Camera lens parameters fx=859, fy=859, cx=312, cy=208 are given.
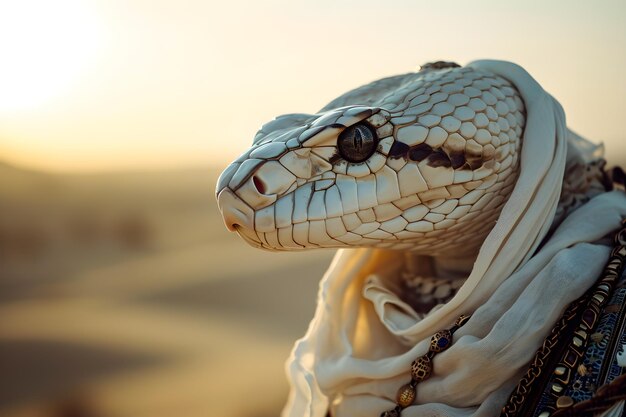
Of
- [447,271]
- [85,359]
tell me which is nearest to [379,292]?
[447,271]

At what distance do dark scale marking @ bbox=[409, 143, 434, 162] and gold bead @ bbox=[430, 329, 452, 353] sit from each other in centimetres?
28

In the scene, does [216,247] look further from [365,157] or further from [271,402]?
[365,157]

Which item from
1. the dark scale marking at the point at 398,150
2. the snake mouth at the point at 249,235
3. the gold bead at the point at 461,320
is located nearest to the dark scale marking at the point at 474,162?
the dark scale marking at the point at 398,150

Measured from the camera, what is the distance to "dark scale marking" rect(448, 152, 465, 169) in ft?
4.42

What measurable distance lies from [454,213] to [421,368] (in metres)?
0.26

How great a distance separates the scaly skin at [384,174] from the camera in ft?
4.27

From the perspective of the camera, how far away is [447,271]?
5.26ft

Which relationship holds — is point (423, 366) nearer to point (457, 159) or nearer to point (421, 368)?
point (421, 368)

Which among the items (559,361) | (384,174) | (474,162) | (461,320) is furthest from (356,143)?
(559,361)

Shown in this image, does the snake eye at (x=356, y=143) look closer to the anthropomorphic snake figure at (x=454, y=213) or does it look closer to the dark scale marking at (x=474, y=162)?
the anthropomorphic snake figure at (x=454, y=213)

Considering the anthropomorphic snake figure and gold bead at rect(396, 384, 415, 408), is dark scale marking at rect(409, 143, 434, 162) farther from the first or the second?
gold bead at rect(396, 384, 415, 408)

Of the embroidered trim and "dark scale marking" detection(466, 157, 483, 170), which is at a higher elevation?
"dark scale marking" detection(466, 157, 483, 170)

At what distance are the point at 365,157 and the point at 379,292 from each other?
35 cm

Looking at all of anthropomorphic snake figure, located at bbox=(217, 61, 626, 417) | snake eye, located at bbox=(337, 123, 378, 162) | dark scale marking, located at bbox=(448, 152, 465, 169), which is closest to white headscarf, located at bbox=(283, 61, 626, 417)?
anthropomorphic snake figure, located at bbox=(217, 61, 626, 417)
